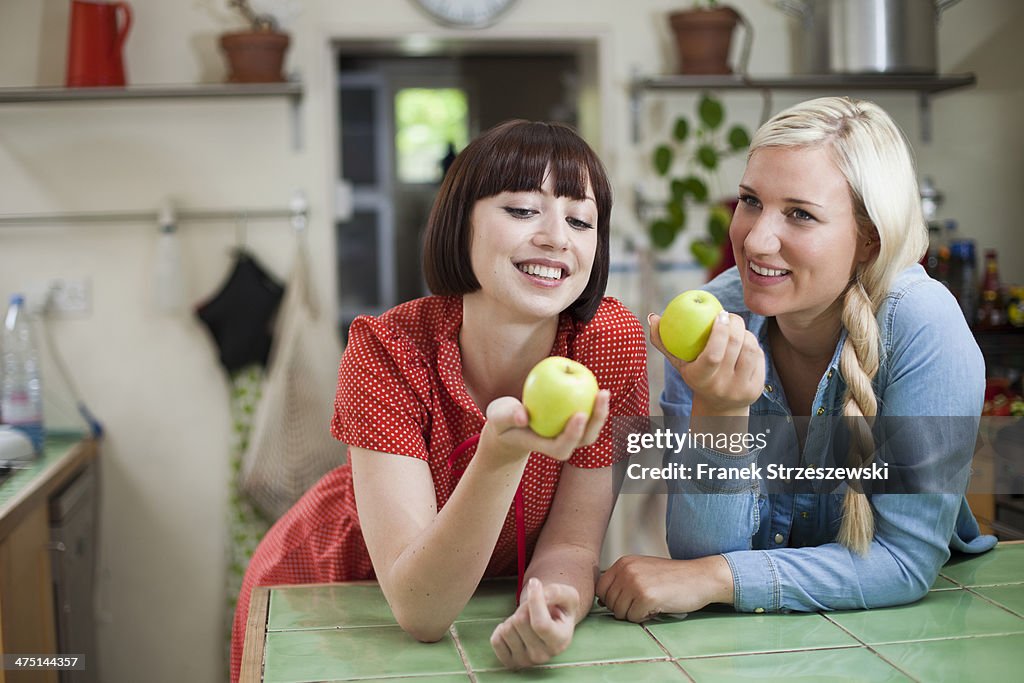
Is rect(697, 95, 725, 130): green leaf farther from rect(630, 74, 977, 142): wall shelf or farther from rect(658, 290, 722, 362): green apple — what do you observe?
rect(658, 290, 722, 362): green apple

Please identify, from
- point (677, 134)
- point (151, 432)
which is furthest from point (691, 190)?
point (151, 432)

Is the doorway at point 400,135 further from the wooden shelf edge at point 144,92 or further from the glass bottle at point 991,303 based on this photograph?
the glass bottle at point 991,303

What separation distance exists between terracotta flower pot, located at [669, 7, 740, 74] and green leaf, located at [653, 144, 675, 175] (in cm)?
22

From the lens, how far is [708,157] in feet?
9.49

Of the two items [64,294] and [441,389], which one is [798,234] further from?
[64,294]

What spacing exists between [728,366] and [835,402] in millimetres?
270

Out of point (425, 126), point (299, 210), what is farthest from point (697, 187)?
point (299, 210)

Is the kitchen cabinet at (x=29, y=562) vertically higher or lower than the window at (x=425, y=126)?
lower

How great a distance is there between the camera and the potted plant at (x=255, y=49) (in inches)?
106

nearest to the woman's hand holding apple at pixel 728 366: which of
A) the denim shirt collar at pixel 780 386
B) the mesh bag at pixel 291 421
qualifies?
the denim shirt collar at pixel 780 386

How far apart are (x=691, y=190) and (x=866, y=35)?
61cm

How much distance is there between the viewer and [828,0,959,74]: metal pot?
2.74 metres

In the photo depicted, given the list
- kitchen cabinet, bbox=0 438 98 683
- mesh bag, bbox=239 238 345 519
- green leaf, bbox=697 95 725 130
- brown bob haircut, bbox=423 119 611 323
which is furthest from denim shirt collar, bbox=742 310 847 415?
green leaf, bbox=697 95 725 130

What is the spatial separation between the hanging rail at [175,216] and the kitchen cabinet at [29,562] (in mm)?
687
